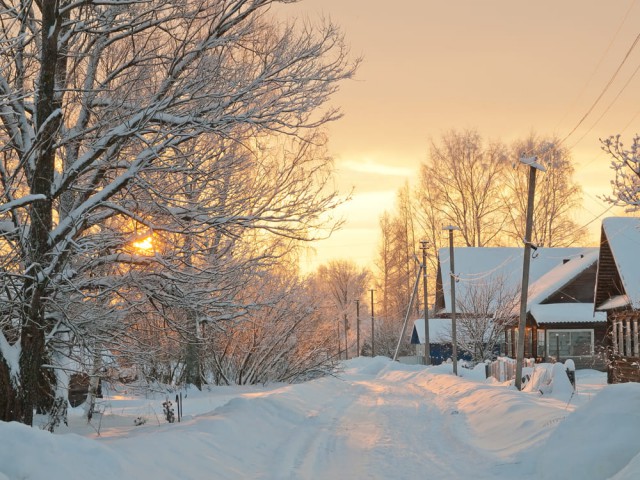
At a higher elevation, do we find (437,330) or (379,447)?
(437,330)

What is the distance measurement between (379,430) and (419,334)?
4480 cm

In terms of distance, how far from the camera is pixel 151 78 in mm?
10320

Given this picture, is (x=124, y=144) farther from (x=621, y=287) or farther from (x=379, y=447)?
(x=621, y=287)

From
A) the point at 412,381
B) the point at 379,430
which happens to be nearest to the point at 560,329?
the point at 412,381

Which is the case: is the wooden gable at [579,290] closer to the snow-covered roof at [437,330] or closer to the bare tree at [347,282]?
the snow-covered roof at [437,330]

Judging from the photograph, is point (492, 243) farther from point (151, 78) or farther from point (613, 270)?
point (151, 78)

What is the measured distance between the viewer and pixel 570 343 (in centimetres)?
4266

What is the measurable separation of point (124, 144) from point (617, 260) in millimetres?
23383

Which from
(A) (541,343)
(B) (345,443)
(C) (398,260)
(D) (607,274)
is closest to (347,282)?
(C) (398,260)

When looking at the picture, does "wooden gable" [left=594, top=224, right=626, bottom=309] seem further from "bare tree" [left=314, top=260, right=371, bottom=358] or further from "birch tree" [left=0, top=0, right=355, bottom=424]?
"bare tree" [left=314, top=260, right=371, bottom=358]

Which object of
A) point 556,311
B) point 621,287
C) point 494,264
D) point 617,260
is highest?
point 494,264

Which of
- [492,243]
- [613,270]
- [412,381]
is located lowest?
[412,381]

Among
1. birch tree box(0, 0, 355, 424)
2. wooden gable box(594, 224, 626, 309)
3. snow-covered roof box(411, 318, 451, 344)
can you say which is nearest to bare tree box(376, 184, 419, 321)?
snow-covered roof box(411, 318, 451, 344)

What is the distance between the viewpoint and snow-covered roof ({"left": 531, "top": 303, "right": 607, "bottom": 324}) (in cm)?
4169
